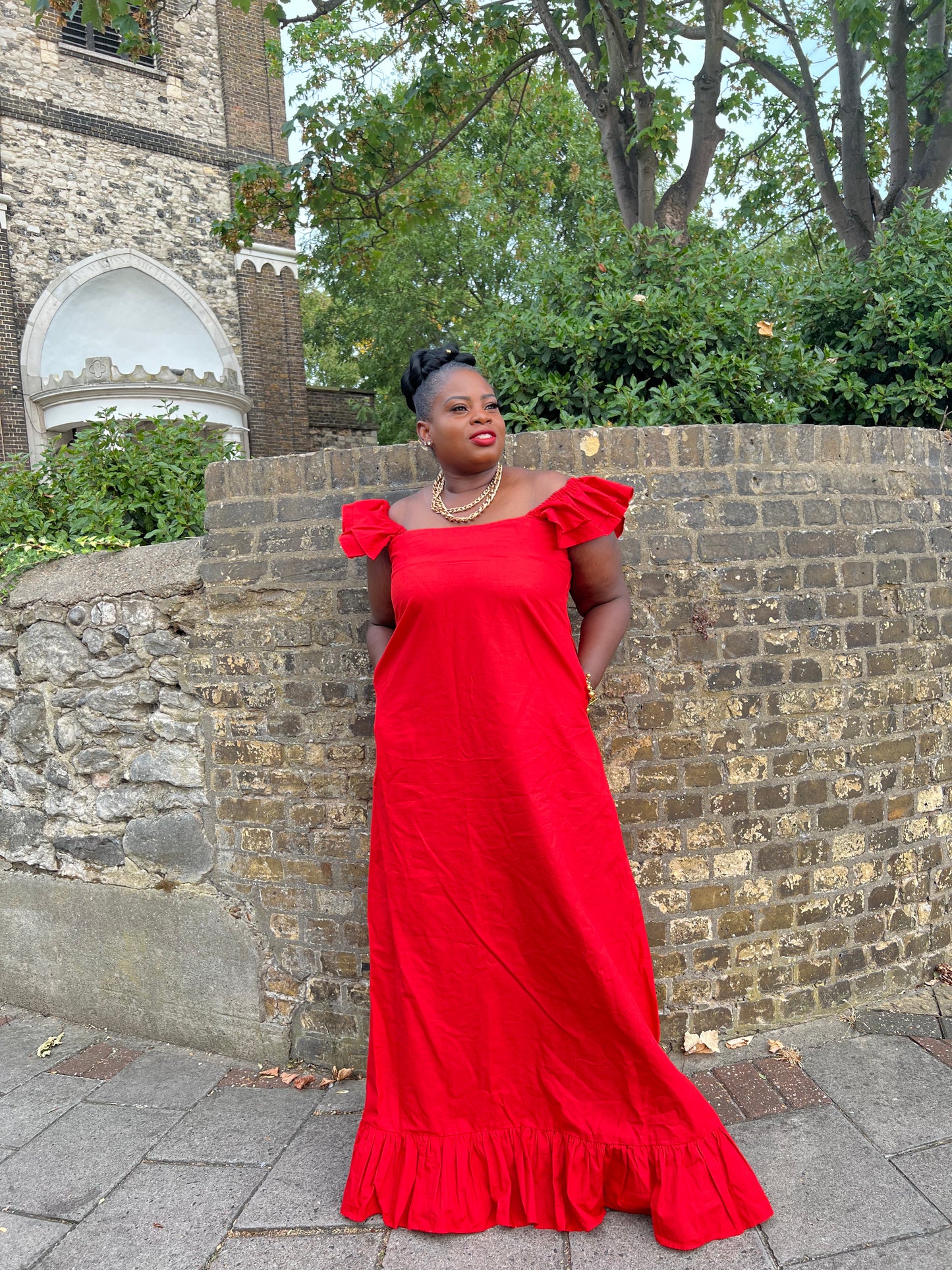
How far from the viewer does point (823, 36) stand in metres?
8.79

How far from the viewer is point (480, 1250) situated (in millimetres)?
2277

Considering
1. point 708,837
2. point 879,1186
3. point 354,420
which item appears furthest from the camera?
point 354,420

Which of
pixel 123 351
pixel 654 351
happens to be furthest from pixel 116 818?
pixel 123 351

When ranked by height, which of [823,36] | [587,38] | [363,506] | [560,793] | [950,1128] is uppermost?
[823,36]

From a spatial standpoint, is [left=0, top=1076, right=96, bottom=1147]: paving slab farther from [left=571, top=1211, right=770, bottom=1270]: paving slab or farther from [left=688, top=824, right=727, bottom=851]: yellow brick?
[left=688, top=824, right=727, bottom=851]: yellow brick

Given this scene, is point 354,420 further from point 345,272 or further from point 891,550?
point 891,550

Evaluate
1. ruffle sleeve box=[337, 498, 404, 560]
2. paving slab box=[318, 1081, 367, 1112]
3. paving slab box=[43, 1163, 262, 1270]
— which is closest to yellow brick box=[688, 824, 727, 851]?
paving slab box=[318, 1081, 367, 1112]

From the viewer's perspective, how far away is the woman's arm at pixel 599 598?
2.52 meters

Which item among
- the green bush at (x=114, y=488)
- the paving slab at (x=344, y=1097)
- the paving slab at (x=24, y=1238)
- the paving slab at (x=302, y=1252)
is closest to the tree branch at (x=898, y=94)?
the green bush at (x=114, y=488)

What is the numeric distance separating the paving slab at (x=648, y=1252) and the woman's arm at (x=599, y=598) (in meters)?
1.39

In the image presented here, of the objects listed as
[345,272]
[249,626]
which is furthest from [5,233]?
[249,626]

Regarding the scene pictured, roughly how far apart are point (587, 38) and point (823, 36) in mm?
3994

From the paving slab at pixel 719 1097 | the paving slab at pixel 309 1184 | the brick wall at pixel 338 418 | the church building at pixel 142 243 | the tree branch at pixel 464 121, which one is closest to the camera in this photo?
the paving slab at pixel 309 1184

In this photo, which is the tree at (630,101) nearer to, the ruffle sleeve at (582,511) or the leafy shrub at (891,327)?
the leafy shrub at (891,327)
